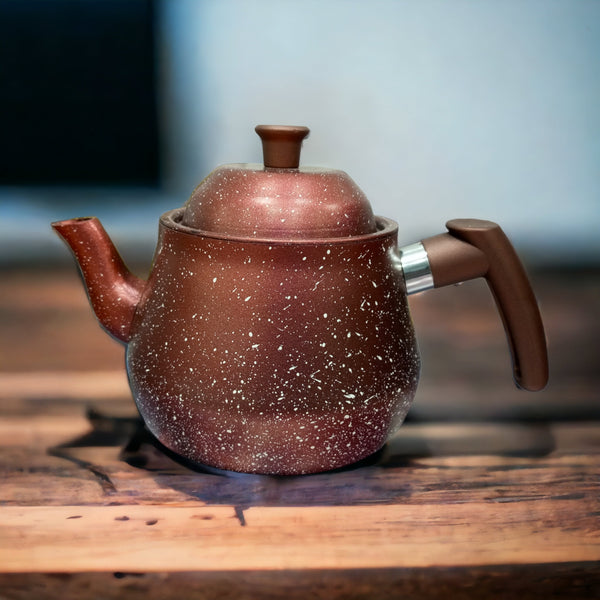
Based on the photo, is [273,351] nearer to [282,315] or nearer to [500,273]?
[282,315]

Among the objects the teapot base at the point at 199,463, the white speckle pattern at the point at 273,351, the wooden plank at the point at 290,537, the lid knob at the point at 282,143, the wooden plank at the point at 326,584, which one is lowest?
the wooden plank at the point at 326,584

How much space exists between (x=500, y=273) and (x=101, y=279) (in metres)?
0.29

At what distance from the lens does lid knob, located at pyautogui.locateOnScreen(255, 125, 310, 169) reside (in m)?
0.44

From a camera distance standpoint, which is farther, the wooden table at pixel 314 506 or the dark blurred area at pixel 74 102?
the dark blurred area at pixel 74 102

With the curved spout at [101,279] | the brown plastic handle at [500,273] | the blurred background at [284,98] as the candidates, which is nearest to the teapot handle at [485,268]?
the brown plastic handle at [500,273]

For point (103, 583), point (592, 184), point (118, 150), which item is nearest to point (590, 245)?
point (592, 184)

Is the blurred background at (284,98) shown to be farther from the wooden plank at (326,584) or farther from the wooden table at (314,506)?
the wooden plank at (326,584)

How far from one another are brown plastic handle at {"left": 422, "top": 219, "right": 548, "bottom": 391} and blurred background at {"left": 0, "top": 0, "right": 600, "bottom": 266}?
538 mm

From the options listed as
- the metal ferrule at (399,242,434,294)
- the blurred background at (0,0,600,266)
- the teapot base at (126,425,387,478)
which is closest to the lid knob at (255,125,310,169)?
the metal ferrule at (399,242,434,294)

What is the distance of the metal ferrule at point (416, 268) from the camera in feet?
1.54

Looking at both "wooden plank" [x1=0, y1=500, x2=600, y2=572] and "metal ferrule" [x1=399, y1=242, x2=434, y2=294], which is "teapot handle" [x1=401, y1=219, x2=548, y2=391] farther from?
"wooden plank" [x1=0, y1=500, x2=600, y2=572]

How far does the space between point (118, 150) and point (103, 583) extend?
816 millimetres

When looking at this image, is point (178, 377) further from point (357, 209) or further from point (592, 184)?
point (592, 184)

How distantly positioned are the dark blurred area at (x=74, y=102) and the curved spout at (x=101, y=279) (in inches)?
23.2
